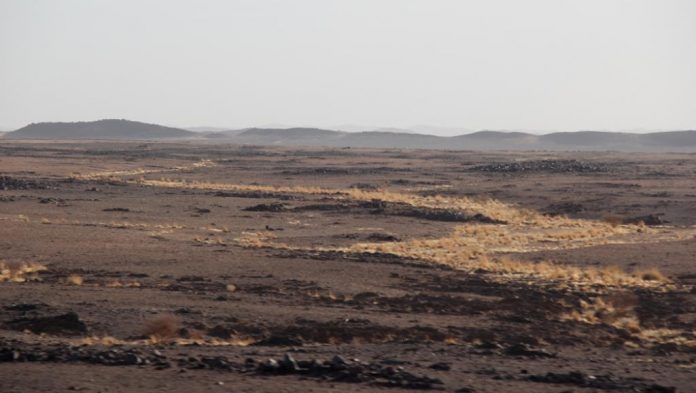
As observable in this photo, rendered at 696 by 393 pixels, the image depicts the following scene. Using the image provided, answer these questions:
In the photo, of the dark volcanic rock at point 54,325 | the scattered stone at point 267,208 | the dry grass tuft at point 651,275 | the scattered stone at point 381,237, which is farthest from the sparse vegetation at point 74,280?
the scattered stone at point 267,208

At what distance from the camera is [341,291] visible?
2277 cm

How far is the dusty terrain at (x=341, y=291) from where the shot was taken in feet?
42.9

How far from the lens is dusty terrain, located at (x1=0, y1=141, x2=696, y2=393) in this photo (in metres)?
13.1

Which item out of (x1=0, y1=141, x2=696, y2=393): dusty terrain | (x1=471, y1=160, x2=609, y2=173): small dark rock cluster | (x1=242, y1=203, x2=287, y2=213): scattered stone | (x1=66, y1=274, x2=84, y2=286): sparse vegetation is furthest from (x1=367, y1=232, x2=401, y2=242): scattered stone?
(x1=471, y1=160, x2=609, y2=173): small dark rock cluster

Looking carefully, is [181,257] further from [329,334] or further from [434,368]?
[434,368]

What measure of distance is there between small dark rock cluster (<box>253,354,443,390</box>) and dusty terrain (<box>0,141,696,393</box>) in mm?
28

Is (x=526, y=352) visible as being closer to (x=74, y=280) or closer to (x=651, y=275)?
(x=74, y=280)

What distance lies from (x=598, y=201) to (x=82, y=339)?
38821mm

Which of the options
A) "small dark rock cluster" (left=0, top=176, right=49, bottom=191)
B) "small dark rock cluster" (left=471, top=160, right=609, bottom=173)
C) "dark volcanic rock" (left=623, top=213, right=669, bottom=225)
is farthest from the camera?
"small dark rock cluster" (left=471, top=160, right=609, bottom=173)

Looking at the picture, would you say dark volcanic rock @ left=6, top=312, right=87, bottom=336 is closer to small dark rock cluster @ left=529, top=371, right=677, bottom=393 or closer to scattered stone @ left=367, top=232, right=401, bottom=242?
small dark rock cluster @ left=529, top=371, right=677, bottom=393

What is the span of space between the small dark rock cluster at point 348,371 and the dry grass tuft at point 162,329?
365cm

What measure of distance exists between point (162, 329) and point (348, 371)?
5.05m

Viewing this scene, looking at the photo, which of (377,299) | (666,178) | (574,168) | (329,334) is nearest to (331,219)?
(377,299)

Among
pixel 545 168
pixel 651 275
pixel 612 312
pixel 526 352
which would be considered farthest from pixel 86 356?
pixel 545 168
